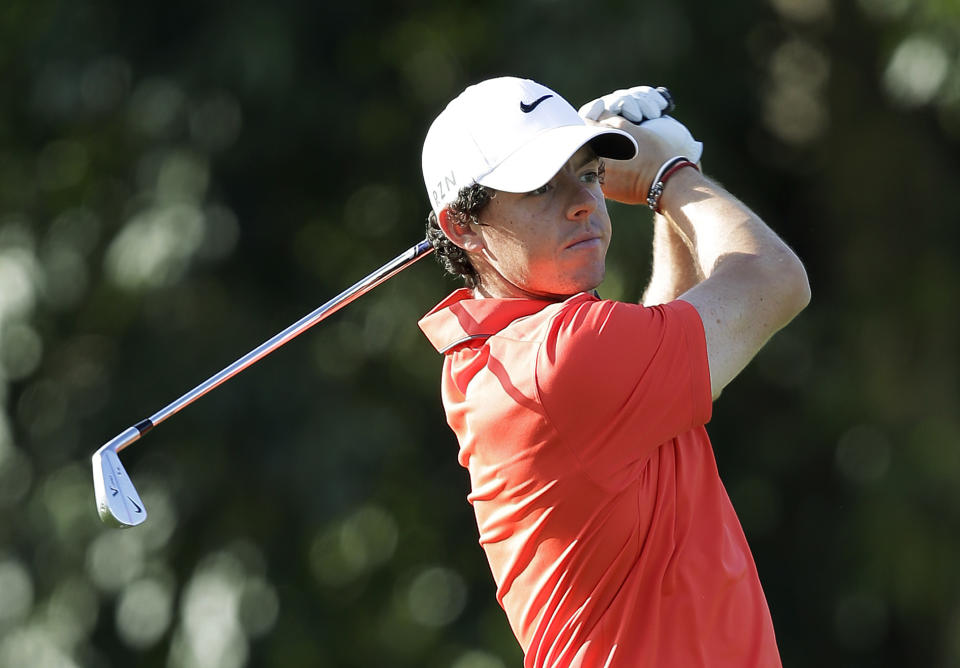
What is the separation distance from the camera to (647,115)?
2.09 m

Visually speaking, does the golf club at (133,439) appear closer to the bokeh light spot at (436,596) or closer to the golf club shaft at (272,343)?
the golf club shaft at (272,343)

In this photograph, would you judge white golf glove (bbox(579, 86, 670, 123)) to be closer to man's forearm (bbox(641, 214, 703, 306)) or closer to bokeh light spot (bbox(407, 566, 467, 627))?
man's forearm (bbox(641, 214, 703, 306))

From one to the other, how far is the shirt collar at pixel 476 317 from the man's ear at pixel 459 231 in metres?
0.07

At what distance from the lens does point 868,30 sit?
521cm

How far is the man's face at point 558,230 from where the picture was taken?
6.16ft

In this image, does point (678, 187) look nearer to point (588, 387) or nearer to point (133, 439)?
point (588, 387)

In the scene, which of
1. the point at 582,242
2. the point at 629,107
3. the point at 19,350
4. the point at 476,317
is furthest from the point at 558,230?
the point at 19,350

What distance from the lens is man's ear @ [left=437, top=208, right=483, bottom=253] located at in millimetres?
1979

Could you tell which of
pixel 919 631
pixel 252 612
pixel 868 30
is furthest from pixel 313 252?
pixel 919 631

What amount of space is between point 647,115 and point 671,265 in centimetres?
26

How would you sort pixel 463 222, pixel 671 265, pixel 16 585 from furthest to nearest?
pixel 16 585 → pixel 671 265 → pixel 463 222

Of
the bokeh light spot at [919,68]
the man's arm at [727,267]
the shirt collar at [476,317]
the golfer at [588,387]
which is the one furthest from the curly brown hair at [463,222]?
the bokeh light spot at [919,68]

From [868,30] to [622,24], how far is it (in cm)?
101

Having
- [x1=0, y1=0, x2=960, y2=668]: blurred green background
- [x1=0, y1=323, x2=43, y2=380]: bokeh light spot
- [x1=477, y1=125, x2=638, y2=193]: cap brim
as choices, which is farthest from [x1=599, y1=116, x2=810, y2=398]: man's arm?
[x1=0, y1=323, x2=43, y2=380]: bokeh light spot
